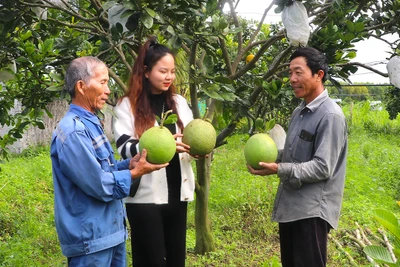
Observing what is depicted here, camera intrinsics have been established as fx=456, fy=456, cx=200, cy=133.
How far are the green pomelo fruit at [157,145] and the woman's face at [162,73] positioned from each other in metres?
0.30

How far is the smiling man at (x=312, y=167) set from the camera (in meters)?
1.93

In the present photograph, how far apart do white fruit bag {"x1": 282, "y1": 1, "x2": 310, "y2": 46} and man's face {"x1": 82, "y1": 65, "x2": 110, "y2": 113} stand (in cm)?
82

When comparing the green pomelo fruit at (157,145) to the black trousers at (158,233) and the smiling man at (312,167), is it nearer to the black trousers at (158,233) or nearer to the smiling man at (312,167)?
the black trousers at (158,233)

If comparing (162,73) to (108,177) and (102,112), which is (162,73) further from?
(108,177)

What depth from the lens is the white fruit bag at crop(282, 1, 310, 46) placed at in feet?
6.43

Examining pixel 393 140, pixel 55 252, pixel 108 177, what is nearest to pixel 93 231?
pixel 108 177

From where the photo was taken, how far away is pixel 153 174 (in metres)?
1.98

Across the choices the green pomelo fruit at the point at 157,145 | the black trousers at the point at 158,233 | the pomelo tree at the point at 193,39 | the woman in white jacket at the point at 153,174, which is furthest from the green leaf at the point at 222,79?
the black trousers at the point at 158,233

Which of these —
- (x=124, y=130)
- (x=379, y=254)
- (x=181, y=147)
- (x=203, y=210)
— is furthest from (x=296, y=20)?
(x=203, y=210)

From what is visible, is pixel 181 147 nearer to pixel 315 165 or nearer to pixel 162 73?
pixel 162 73

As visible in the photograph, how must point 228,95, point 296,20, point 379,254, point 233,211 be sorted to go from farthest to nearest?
point 233,211, point 228,95, point 296,20, point 379,254

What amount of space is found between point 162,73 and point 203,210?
1.47 m

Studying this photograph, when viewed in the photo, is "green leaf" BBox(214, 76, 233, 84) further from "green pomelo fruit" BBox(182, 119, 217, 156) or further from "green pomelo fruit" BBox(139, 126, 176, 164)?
"green pomelo fruit" BBox(139, 126, 176, 164)

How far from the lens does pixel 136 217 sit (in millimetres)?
1982
